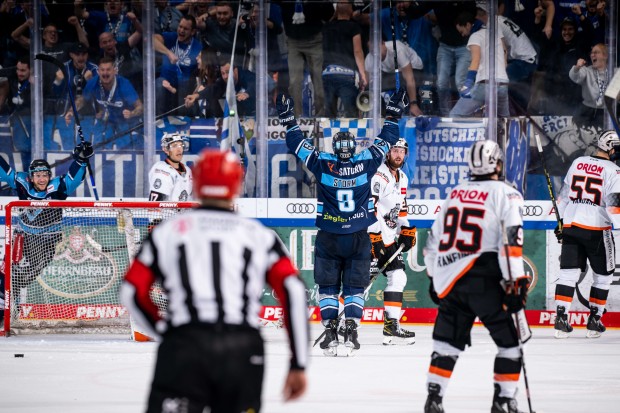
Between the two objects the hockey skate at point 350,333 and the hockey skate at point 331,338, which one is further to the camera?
the hockey skate at point 350,333

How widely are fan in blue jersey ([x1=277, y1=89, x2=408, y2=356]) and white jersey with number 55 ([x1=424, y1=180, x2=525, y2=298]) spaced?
118 inches

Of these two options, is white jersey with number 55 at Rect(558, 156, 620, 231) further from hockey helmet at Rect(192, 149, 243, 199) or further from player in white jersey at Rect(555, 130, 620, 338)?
hockey helmet at Rect(192, 149, 243, 199)

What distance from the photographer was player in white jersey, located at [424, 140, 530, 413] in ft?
20.3

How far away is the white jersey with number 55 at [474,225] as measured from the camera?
624 centimetres

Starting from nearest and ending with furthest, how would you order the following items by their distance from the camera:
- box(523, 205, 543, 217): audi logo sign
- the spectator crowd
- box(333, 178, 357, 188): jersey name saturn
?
box(333, 178, 357, 188): jersey name saturn → box(523, 205, 543, 217): audi logo sign → the spectator crowd

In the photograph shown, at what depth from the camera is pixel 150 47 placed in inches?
496

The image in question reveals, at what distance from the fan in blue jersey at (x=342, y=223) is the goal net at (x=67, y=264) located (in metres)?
1.72

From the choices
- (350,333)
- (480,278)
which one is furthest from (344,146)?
(480,278)

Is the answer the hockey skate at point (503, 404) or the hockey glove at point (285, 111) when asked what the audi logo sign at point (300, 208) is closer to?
the hockey glove at point (285, 111)

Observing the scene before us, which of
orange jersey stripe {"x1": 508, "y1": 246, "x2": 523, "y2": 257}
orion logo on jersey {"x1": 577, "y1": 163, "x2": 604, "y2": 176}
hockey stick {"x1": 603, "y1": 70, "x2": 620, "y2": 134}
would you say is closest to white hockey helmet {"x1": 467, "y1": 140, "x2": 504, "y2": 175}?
orange jersey stripe {"x1": 508, "y1": 246, "x2": 523, "y2": 257}

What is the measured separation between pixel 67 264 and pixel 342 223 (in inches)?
112

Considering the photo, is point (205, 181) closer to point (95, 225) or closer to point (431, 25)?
point (95, 225)

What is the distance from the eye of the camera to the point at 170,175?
10641 mm

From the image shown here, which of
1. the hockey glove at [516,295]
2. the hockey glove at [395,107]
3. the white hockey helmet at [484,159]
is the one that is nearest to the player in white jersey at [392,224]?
the hockey glove at [395,107]
